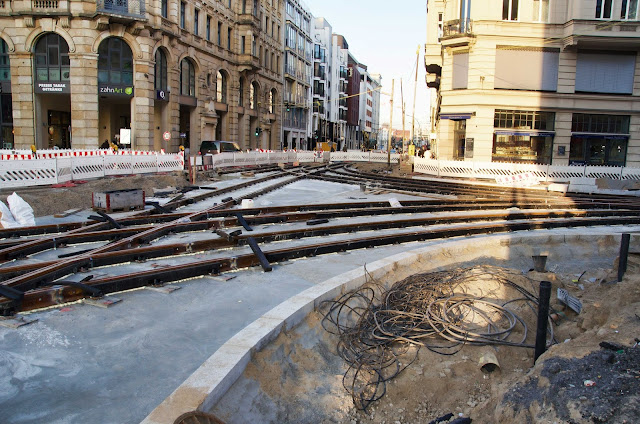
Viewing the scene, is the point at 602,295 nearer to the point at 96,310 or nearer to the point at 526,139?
the point at 96,310

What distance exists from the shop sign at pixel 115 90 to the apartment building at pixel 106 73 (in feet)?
0.21

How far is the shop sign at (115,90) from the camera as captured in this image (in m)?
34.5

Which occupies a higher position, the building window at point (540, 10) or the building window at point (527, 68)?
the building window at point (540, 10)

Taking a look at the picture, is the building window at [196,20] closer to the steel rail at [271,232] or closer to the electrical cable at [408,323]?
the steel rail at [271,232]

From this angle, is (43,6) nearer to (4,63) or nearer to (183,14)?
(4,63)

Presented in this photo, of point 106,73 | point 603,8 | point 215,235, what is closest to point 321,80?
point 106,73

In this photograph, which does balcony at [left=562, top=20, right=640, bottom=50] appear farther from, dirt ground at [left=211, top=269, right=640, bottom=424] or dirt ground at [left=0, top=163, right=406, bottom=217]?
dirt ground at [left=211, top=269, right=640, bottom=424]

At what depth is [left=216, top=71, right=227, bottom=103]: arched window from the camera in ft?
155

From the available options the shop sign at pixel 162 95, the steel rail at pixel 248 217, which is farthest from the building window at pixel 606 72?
the shop sign at pixel 162 95

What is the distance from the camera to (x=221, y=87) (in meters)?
48.3

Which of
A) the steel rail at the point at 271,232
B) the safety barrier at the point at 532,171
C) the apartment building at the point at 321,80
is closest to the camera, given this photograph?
the steel rail at the point at 271,232

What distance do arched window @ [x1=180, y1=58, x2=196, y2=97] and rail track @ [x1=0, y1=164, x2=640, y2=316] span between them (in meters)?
23.0

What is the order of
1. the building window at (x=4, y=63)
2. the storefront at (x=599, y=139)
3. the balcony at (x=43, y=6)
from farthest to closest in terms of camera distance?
1. the building window at (x=4, y=63)
2. the storefront at (x=599, y=139)
3. the balcony at (x=43, y=6)

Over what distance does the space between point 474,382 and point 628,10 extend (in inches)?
1342
